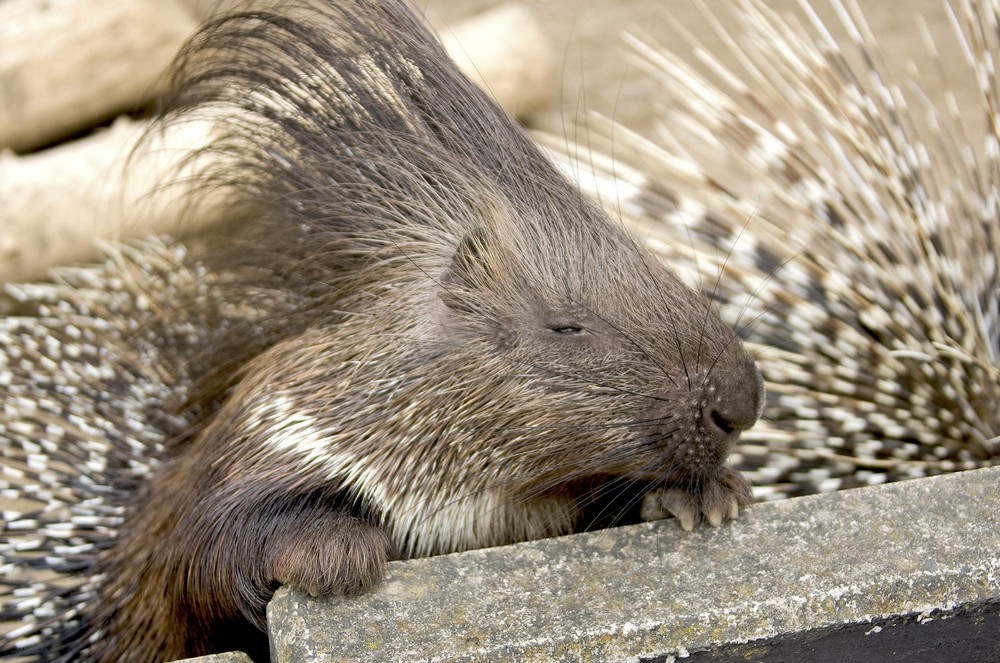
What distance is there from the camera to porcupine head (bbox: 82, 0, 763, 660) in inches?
63.7

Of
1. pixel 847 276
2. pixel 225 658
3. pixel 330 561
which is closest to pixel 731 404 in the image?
pixel 330 561

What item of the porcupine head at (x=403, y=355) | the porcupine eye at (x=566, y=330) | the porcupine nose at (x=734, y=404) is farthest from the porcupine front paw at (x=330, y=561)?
the porcupine nose at (x=734, y=404)

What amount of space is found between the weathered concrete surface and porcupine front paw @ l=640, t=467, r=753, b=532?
26 millimetres

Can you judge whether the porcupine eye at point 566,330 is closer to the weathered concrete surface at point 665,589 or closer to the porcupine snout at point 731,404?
the porcupine snout at point 731,404

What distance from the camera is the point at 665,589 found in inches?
64.4

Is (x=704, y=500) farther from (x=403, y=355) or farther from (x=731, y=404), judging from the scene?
(x=403, y=355)

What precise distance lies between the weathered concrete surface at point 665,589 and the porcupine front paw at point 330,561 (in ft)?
0.09

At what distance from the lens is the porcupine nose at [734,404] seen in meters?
1.58

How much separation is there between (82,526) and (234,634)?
441 millimetres

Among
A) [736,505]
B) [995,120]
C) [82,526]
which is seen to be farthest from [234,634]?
[995,120]

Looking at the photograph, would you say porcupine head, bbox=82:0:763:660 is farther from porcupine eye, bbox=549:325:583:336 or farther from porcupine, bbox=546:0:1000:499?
porcupine, bbox=546:0:1000:499

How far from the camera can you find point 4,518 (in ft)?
6.66

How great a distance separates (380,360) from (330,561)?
291mm

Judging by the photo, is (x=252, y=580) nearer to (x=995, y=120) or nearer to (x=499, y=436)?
(x=499, y=436)
